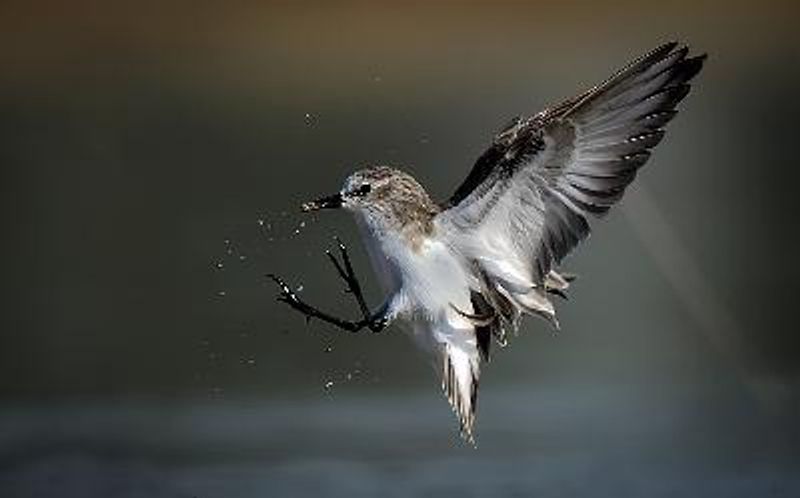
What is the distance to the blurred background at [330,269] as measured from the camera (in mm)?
5043

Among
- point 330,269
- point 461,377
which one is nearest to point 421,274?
point 461,377

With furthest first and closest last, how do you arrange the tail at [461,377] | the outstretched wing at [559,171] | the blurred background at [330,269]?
the blurred background at [330,269], the tail at [461,377], the outstretched wing at [559,171]

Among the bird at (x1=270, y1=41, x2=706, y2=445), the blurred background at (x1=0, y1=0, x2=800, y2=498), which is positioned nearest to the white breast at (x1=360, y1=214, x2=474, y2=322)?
the bird at (x1=270, y1=41, x2=706, y2=445)

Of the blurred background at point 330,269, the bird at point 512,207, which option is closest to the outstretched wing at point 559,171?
the bird at point 512,207

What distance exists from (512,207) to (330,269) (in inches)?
101

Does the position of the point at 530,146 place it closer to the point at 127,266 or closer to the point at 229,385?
the point at 229,385

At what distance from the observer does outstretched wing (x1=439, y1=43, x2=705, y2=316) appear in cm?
332

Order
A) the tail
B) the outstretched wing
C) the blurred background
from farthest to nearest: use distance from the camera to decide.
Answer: the blurred background
the tail
the outstretched wing

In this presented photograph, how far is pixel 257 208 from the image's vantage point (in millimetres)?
6227

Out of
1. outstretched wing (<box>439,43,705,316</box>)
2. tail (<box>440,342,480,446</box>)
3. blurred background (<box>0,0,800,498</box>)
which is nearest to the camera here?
outstretched wing (<box>439,43,705,316</box>)

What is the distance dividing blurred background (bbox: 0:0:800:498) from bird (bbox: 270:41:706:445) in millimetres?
1337

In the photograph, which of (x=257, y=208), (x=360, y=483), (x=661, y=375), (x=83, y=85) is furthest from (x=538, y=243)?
(x=83, y=85)

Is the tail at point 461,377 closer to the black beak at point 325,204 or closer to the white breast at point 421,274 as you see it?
the white breast at point 421,274

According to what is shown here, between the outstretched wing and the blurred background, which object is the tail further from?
the blurred background
